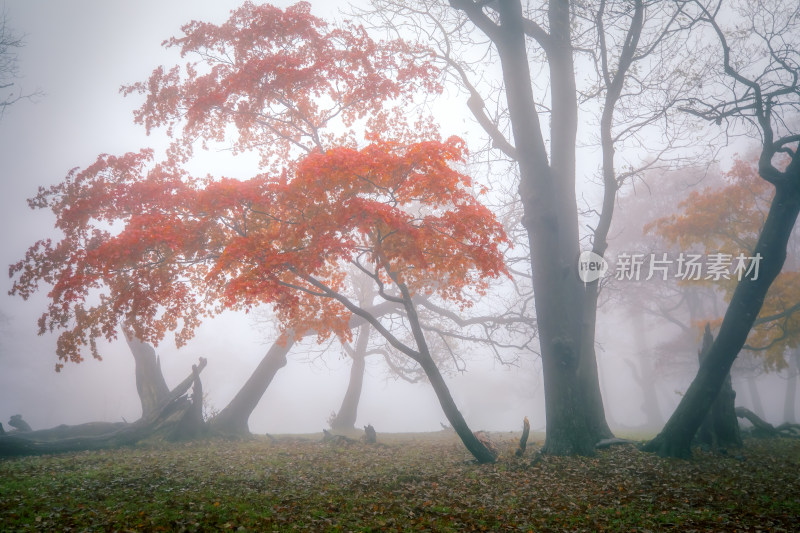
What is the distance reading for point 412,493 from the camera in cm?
662

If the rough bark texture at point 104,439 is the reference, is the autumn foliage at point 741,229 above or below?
above

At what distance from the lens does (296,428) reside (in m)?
58.1

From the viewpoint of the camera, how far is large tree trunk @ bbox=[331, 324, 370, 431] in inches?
872

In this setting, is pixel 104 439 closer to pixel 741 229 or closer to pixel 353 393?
pixel 353 393

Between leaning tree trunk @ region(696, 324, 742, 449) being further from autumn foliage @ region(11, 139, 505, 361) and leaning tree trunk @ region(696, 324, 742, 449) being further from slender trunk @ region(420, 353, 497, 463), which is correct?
autumn foliage @ region(11, 139, 505, 361)

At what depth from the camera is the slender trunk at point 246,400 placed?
50.5 feet

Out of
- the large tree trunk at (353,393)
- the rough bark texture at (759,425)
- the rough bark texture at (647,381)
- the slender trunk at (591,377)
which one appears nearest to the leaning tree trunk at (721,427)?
the slender trunk at (591,377)

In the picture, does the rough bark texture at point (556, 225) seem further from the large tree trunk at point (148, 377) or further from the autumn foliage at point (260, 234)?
the large tree trunk at point (148, 377)

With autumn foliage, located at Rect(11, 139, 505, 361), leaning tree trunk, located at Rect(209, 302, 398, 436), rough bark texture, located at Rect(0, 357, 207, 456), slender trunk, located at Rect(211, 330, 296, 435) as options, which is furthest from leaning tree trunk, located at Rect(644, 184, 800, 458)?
rough bark texture, located at Rect(0, 357, 207, 456)

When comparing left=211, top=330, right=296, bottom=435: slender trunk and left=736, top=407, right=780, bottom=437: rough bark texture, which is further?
left=211, top=330, right=296, bottom=435: slender trunk

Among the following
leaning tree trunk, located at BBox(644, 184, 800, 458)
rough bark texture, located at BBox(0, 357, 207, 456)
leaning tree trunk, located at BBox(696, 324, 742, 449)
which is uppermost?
leaning tree trunk, located at BBox(644, 184, 800, 458)

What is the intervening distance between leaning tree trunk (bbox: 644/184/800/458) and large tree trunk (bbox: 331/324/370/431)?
15.5 meters

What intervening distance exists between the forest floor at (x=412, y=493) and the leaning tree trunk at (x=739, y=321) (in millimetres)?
661

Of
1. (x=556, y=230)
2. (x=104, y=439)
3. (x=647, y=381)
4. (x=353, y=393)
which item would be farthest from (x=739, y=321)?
(x=647, y=381)
